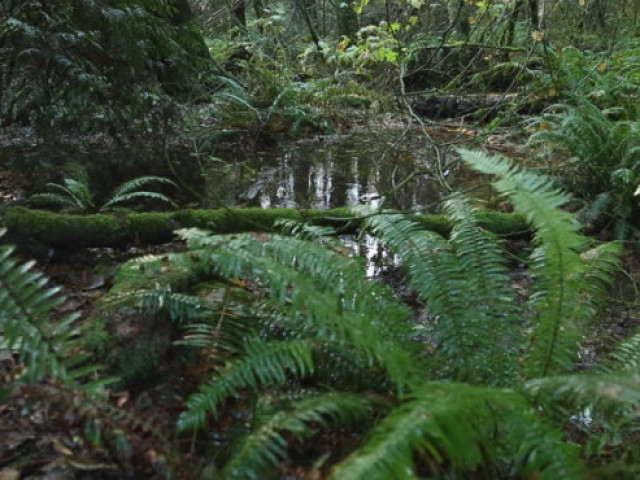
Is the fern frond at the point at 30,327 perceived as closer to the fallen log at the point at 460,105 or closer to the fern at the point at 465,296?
the fern at the point at 465,296

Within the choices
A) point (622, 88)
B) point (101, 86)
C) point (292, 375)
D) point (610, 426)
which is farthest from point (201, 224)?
point (622, 88)

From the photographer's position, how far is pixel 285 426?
1.58 metres

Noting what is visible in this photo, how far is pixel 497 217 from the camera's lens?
405 cm

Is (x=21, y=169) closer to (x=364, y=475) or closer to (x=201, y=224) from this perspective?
(x=201, y=224)

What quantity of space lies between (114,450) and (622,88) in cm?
657

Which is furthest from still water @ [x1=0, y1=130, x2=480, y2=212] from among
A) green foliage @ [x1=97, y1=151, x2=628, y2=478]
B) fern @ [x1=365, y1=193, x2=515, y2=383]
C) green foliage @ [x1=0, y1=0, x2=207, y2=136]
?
green foliage @ [x1=97, y1=151, x2=628, y2=478]

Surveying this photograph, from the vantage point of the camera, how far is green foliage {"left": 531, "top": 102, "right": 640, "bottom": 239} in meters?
4.26

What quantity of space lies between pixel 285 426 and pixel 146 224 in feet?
7.65

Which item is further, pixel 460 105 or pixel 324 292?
pixel 460 105

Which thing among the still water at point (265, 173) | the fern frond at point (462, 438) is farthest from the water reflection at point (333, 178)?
the fern frond at point (462, 438)

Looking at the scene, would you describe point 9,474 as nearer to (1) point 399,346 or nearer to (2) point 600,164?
(1) point 399,346

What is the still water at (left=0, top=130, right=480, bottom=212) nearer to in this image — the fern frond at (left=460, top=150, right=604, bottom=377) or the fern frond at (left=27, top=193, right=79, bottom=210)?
the fern frond at (left=27, top=193, right=79, bottom=210)

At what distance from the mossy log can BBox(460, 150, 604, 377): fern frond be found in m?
1.17

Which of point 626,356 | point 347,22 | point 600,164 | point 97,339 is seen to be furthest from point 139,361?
point 347,22
